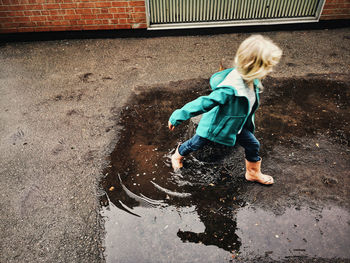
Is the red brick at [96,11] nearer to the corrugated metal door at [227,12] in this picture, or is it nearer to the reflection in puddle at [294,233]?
the corrugated metal door at [227,12]

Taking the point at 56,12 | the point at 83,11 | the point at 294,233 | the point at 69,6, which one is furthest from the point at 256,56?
the point at 56,12

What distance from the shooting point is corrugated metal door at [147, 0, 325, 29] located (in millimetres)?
5289

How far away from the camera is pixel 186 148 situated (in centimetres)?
264

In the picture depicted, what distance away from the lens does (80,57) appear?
5.07 m

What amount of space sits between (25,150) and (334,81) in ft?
15.9

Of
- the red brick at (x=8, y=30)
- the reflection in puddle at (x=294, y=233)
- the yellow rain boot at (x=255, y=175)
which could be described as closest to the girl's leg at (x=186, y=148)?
the yellow rain boot at (x=255, y=175)

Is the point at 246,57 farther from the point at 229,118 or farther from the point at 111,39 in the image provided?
the point at 111,39

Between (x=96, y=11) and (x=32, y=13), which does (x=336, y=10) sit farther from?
(x=32, y=13)

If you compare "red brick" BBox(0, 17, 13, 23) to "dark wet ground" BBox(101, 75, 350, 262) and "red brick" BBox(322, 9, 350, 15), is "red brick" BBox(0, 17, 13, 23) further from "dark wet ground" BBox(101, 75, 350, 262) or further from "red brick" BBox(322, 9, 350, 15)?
"red brick" BBox(322, 9, 350, 15)

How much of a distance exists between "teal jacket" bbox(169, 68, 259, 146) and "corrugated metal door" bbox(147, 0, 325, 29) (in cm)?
379

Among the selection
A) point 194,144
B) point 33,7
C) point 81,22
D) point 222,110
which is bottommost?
point 194,144

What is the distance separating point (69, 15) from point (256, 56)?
15.9 feet

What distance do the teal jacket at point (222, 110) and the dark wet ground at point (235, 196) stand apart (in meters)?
0.71

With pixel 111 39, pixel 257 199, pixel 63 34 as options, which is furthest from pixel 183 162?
pixel 63 34
